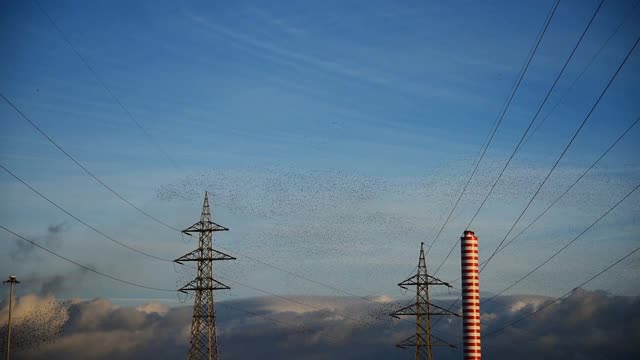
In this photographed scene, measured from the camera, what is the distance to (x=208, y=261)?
81688 millimetres

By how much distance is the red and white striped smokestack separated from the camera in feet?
291

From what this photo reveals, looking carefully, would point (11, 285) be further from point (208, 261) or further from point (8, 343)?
point (208, 261)

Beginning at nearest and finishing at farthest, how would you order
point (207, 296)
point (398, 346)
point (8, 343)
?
point (8, 343) → point (207, 296) → point (398, 346)

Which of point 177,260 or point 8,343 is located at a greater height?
point 177,260

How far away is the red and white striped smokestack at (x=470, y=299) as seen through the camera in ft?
291

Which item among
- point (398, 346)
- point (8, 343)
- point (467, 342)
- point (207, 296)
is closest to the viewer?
point (8, 343)

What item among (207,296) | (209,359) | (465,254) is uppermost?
(465,254)

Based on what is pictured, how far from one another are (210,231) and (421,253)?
1153 inches

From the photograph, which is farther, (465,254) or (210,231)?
(465,254)

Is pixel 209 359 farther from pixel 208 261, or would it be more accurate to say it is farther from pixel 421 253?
pixel 421 253

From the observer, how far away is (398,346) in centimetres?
9462

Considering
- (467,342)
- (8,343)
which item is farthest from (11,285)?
(467,342)

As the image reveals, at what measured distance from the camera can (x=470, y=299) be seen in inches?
3536

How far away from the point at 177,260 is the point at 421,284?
1224 inches
